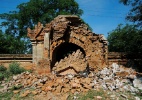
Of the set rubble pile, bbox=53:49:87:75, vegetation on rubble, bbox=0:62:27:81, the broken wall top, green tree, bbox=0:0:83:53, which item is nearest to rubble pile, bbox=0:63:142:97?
rubble pile, bbox=53:49:87:75

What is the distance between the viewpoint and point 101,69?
12.7 m

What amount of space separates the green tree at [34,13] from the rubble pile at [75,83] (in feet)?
45.5

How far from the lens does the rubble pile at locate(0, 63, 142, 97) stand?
375 inches

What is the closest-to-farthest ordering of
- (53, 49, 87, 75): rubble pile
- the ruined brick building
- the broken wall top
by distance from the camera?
(53, 49, 87, 75): rubble pile, the ruined brick building, the broken wall top

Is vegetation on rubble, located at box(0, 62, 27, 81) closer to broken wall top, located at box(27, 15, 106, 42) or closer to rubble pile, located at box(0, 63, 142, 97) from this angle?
rubble pile, located at box(0, 63, 142, 97)

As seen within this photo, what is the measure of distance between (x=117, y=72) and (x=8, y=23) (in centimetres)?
1849

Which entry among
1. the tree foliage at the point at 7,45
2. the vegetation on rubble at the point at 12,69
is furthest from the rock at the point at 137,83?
the tree foliage at the point at 7,45

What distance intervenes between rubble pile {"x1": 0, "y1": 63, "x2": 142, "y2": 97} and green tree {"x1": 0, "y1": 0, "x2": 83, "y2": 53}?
13872mm

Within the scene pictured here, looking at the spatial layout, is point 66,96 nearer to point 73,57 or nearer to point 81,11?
point 73,57

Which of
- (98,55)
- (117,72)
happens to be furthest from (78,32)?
(117,72)

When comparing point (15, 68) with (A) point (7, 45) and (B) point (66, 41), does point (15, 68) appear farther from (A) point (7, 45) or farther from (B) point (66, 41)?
(A) point (7, 45)

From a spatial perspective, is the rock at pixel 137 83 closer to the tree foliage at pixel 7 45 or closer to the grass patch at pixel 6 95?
the grass patch at pixel 6 95

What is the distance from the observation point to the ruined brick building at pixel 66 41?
1188cm

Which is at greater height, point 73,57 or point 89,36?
point 89,36
